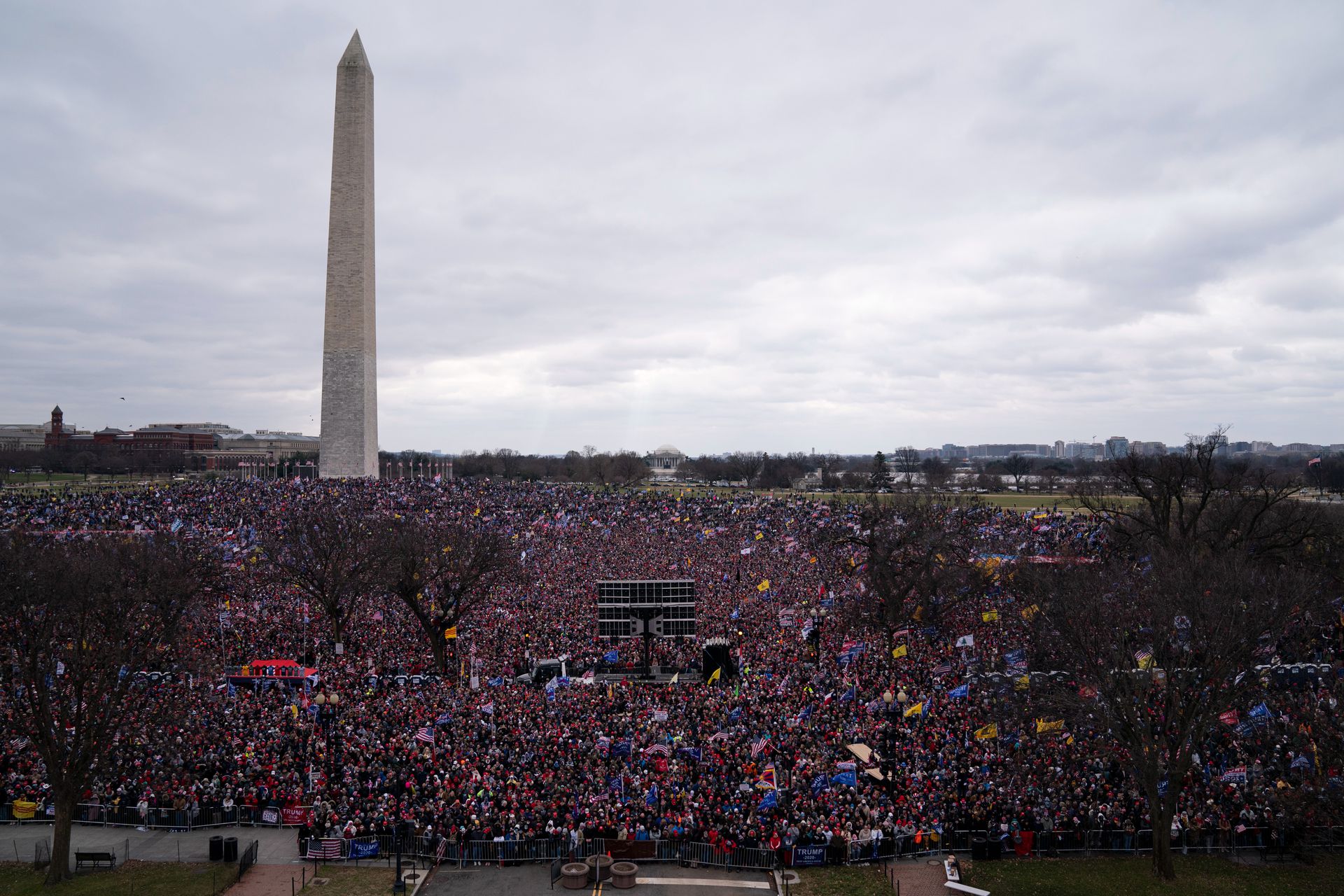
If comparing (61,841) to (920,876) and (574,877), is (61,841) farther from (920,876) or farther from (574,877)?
(920,876)

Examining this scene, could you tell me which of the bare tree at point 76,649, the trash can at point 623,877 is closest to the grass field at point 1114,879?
the trash can at point 623,877

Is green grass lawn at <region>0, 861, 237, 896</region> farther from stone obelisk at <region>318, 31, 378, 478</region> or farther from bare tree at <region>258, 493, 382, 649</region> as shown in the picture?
stone obelisk at <region>318, 31, 378, 478</region>

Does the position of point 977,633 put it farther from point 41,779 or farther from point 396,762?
point 41,779

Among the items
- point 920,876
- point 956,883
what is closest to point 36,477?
point 920,876

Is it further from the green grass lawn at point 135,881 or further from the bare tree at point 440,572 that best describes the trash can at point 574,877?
the bare tree at point 440,572

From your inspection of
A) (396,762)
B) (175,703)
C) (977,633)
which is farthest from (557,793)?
(977,633)

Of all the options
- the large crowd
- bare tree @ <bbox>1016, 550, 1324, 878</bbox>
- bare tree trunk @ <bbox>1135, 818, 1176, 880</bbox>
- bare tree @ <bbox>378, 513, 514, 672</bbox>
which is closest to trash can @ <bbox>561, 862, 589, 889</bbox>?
the large crowd
